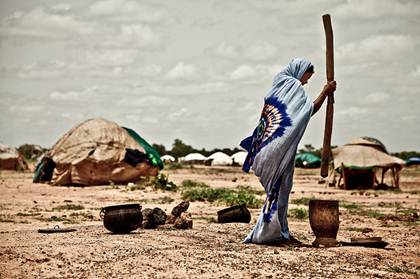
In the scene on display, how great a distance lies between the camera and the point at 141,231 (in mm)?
9680

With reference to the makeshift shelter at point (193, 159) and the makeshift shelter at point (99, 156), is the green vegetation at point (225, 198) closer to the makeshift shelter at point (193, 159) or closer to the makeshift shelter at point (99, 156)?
the makeshift shelter at point (99, 156)

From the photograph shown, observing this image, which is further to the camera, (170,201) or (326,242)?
(170,201)

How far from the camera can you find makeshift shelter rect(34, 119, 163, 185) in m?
21.5

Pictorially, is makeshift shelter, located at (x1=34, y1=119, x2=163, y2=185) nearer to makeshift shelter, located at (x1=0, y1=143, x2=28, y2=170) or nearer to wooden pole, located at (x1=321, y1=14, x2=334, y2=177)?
makeshift shelter, located at (x1=0, y1=143, x2=28, y2=170)

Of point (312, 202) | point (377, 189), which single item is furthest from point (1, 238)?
point (377, 189)

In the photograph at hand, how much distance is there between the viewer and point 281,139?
827 centimetres

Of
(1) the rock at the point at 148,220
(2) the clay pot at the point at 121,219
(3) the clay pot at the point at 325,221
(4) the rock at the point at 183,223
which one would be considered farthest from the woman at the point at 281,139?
(1) the rock at the point at 148,220

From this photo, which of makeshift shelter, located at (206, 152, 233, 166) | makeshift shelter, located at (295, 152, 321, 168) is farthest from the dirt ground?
makeshift shelter, located at (206, 152, 233, 166)

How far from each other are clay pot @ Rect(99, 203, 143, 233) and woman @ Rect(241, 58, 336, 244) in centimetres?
165

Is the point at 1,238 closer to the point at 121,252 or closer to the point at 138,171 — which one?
the point at 121,252

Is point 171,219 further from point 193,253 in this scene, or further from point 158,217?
point 193,253

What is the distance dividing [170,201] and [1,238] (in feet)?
25.8

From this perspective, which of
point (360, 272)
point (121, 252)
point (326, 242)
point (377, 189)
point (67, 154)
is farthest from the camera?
point (377, 189)

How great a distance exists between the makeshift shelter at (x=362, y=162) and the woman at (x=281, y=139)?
632 inches
